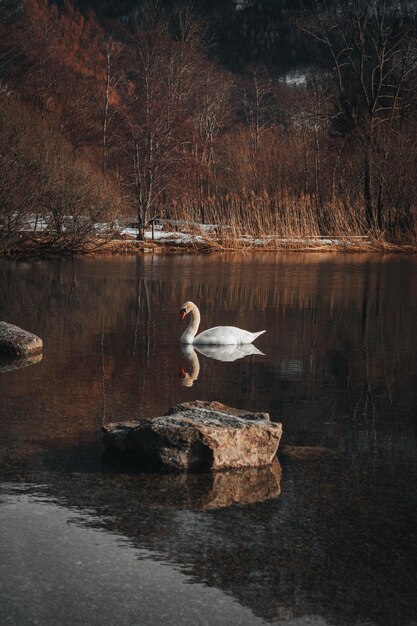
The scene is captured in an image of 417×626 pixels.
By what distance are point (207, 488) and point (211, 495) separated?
0.12 m

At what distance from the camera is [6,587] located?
4055 mm

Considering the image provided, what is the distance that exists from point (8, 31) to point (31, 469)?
4140 centimetres

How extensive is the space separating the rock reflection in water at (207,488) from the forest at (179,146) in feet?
53.3

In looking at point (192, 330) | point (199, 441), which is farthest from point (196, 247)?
point (199, 441)

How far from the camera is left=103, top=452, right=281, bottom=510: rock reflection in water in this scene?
527 cm

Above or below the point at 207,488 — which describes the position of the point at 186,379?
above

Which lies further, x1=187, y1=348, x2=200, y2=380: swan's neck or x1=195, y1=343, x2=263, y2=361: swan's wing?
x1=195, y1=343, x2=263, y2=361: swan's wing

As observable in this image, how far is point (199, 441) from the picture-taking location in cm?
575

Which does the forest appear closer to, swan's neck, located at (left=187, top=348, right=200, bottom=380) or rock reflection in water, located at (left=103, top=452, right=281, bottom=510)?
swan's neck, located at (left=187, top=348, right=200, bottom=380)

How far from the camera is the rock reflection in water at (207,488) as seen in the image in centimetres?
527

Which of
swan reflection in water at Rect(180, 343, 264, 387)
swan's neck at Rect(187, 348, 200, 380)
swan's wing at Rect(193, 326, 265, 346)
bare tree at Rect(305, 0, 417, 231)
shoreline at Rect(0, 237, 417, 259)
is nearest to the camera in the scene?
swan's neck at Rect(187, 348, 200, 380)

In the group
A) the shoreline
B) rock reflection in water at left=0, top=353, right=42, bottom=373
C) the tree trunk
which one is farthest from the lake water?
the tree trunk

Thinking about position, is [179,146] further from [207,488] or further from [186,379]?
[207,488]

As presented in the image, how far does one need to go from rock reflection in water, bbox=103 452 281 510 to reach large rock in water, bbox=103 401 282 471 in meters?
0.08
